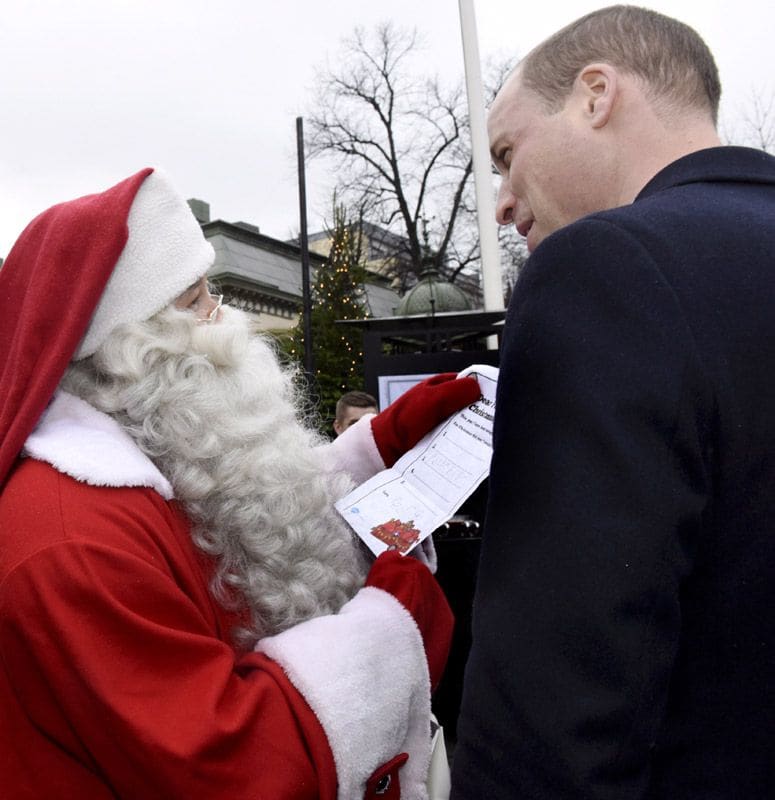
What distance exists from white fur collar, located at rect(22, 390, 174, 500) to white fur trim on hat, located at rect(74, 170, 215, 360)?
0.43 feet

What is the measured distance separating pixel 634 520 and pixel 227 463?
1.01 metres

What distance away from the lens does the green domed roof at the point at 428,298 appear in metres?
9.34

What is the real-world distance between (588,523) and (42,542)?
2.90ft

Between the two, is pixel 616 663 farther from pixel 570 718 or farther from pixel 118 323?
pixel 118 323

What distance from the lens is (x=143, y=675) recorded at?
1217 millimetres

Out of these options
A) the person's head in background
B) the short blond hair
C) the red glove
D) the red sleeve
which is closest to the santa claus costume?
the red sleeve

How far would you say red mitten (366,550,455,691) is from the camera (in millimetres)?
1589

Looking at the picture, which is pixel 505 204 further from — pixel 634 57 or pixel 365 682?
pixel 365 682

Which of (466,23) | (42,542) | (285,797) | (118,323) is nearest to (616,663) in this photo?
(285,797)

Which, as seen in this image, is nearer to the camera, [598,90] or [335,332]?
[598,90]

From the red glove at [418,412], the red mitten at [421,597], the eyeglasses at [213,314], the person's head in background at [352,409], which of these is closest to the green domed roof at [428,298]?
the person's head in background at [352,409]

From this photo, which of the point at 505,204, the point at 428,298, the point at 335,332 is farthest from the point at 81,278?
the point at 335,332

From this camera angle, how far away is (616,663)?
79cm

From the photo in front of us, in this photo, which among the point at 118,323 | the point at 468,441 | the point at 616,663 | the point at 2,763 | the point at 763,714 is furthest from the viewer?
the point at 468,441
